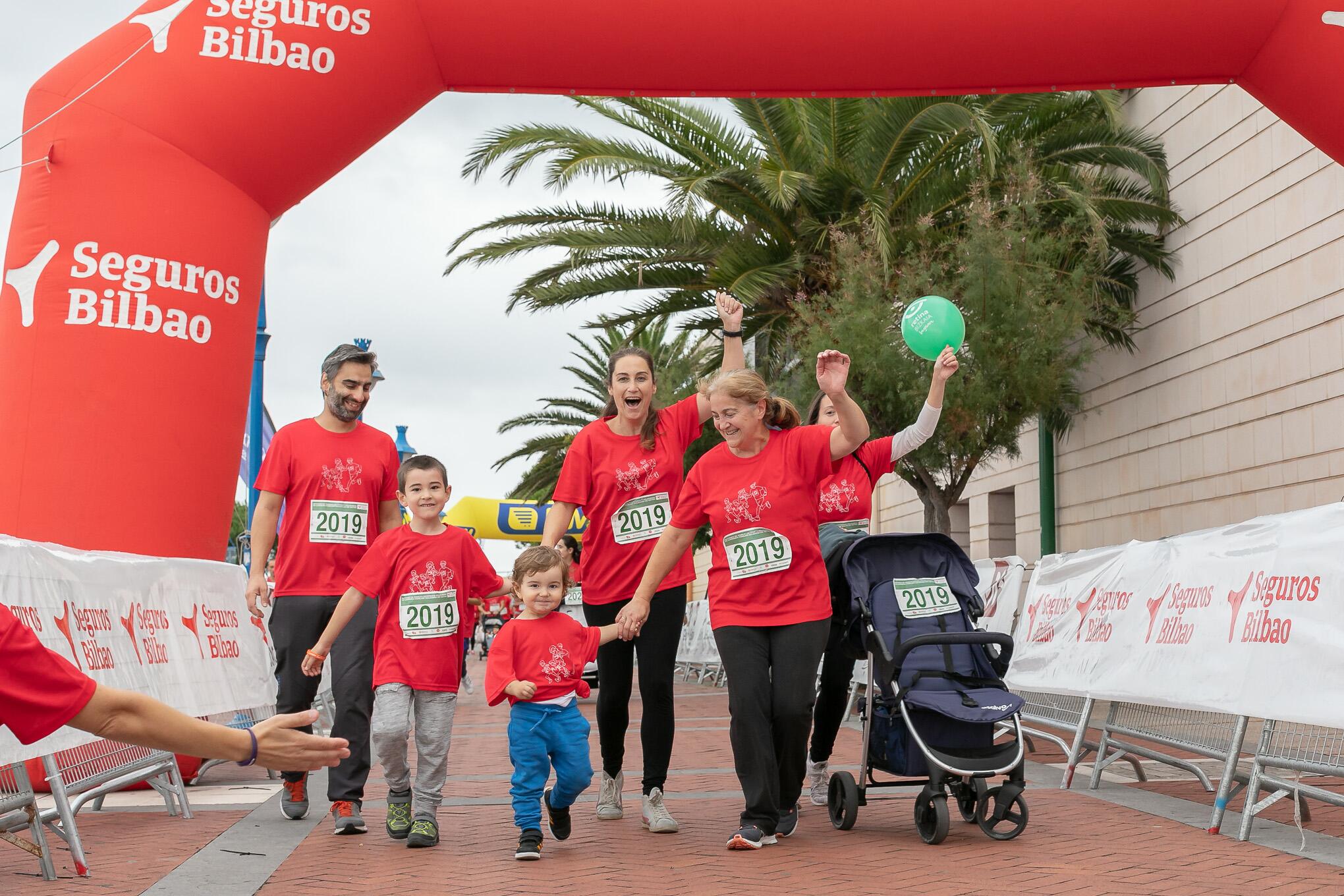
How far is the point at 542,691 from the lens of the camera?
5797 mm

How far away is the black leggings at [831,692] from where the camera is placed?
22.0ft

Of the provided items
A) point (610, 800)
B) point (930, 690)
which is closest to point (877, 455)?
point (930, 690)

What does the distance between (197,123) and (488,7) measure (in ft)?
6.55

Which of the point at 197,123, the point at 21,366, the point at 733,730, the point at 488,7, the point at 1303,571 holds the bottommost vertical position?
the point at 733,730

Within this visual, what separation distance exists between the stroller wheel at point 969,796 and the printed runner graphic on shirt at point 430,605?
2285 mm

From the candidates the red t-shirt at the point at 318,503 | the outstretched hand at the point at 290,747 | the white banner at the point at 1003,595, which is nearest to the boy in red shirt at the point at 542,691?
the red t-shirt at the point at 318,503

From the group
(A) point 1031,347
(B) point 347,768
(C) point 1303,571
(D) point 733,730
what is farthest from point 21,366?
(A) point 1031,347

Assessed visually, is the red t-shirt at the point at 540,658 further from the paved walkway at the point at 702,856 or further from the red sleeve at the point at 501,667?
the paved walkway at the point at 702,856

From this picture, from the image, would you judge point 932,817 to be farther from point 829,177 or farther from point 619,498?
point 829,177

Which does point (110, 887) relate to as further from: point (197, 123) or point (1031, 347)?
point (1031, 347)

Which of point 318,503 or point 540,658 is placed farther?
point 318,503

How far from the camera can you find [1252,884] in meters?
4.82

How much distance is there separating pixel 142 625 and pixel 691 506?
2.86 metres

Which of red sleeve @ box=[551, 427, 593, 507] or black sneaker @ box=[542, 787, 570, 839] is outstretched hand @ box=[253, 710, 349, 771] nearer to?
black sneaker @ box=[542, 787, 570, 839]
